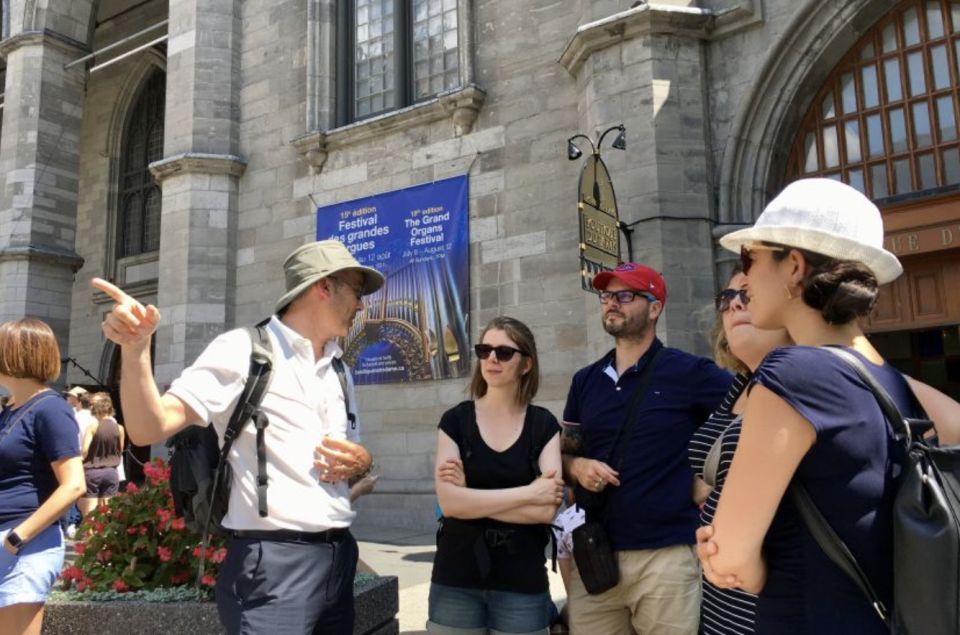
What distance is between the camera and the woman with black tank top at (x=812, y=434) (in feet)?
4.40

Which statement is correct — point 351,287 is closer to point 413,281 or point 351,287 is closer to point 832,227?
point 832,227

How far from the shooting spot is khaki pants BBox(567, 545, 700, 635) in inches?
111

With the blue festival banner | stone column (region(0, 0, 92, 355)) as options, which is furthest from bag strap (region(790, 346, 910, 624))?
stone column (region(0, 0, 92, 355))

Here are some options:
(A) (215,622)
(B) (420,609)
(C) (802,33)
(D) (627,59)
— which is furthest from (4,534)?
(C) (802,33)

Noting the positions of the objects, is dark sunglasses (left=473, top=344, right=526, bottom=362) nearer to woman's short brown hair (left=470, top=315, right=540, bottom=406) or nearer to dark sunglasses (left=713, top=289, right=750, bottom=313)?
woman's short brown hair (left=470, top=315, right=540, bottom=406)

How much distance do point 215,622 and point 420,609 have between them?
1.84 metres

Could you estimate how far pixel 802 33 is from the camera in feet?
26.0

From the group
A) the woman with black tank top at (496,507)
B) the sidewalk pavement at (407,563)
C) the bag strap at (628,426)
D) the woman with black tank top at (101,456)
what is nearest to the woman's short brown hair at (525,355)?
the woman with black tank top at (496,507)

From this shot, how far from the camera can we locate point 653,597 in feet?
9.30

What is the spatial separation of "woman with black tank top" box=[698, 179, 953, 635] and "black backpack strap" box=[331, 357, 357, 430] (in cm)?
154

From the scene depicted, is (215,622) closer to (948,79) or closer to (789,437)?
(789,437)

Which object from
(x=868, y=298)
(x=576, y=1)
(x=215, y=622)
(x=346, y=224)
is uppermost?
(x=576, y=1)

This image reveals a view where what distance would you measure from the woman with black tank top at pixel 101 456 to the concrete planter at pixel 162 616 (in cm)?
473

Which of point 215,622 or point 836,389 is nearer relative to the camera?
point 836,389
